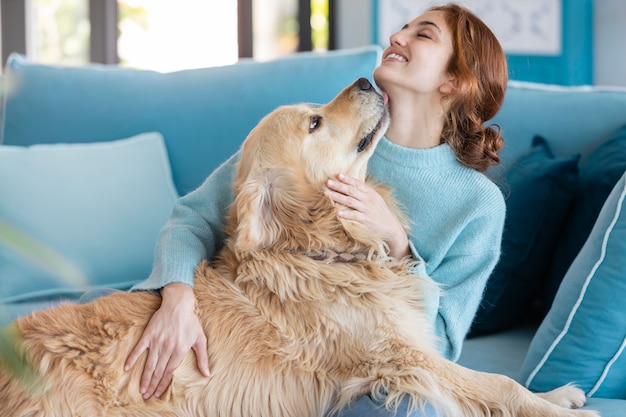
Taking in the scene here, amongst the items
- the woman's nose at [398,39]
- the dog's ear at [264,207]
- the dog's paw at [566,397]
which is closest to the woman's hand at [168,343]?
the dog's ear at [264,207]

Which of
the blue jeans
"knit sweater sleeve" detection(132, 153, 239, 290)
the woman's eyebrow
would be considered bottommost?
the blue jeans

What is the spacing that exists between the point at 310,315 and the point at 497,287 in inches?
28.9

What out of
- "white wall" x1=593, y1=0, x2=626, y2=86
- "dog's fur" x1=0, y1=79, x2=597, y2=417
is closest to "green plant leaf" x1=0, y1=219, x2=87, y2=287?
"dog's fur" x1=0, y1=79, x2=597, y2=417

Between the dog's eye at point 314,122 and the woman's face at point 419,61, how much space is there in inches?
8.9

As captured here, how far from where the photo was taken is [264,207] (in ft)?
4.90

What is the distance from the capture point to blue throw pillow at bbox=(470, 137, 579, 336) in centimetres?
196

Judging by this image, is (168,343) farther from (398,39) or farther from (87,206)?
(87,206)

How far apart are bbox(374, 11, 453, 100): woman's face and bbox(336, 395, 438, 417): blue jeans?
777mm

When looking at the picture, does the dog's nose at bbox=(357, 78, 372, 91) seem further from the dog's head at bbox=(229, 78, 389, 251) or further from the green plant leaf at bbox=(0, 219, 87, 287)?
the green plant leaf at bbox=(0, 219, 87, 287)

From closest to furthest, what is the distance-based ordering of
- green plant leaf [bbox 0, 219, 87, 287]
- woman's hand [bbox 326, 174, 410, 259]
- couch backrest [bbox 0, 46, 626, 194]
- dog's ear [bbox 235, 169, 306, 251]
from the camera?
green plant leaf [bbox 0, 219, 87, 287] < dog's ear [bbox 235, 169, 306, 251] < woman's hand [bbox 326, 174, 410, 259] < couch backrest [bbox 0, 46, 626, 194]

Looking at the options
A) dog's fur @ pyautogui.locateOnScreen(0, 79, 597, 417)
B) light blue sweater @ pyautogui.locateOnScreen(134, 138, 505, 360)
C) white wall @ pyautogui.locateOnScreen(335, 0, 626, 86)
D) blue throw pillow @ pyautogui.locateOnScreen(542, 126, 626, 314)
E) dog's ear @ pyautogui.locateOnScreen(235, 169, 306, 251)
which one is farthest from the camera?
white wall @ pyautogui.locateOnScreen(335, 0, 626, 86)

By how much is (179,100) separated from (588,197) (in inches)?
53.7

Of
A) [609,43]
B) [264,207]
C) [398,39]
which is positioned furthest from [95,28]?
[264,207]

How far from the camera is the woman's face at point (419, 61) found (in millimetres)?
1752
